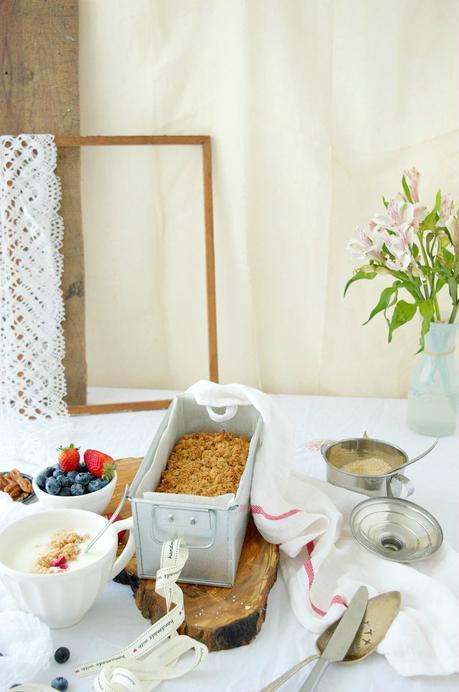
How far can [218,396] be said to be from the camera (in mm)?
1136

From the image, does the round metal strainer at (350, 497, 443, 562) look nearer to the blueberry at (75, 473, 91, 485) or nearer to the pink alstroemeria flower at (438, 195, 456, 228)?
the blueberry at (75, 473, 91, 485)

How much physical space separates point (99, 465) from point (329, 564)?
36 centimetres

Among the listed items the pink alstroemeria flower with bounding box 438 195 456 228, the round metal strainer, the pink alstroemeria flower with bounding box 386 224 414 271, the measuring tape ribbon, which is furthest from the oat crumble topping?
the pink alstroemeria flower with bounding box 438 195 456 228

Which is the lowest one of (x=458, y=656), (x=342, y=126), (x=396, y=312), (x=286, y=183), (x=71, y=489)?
(x=458, y=656)

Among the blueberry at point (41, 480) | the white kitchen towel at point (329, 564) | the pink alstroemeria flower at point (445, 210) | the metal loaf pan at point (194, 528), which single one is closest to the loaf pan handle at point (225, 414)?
the white kitchen towel at point (329, 564)

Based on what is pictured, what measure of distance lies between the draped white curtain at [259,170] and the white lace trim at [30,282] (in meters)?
0.10

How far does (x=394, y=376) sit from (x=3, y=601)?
95cm

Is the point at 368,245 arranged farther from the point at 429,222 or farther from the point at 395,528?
the point at 395,528

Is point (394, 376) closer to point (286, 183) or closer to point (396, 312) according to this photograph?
point (396, 312)

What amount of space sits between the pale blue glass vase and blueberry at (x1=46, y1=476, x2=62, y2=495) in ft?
2.30

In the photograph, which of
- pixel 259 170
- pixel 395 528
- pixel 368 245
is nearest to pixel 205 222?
pixel 259 170

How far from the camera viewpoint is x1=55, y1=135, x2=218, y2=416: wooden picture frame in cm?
142

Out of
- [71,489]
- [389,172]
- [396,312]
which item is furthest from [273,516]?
[389,172]

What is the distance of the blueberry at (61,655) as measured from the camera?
855 millimetres
